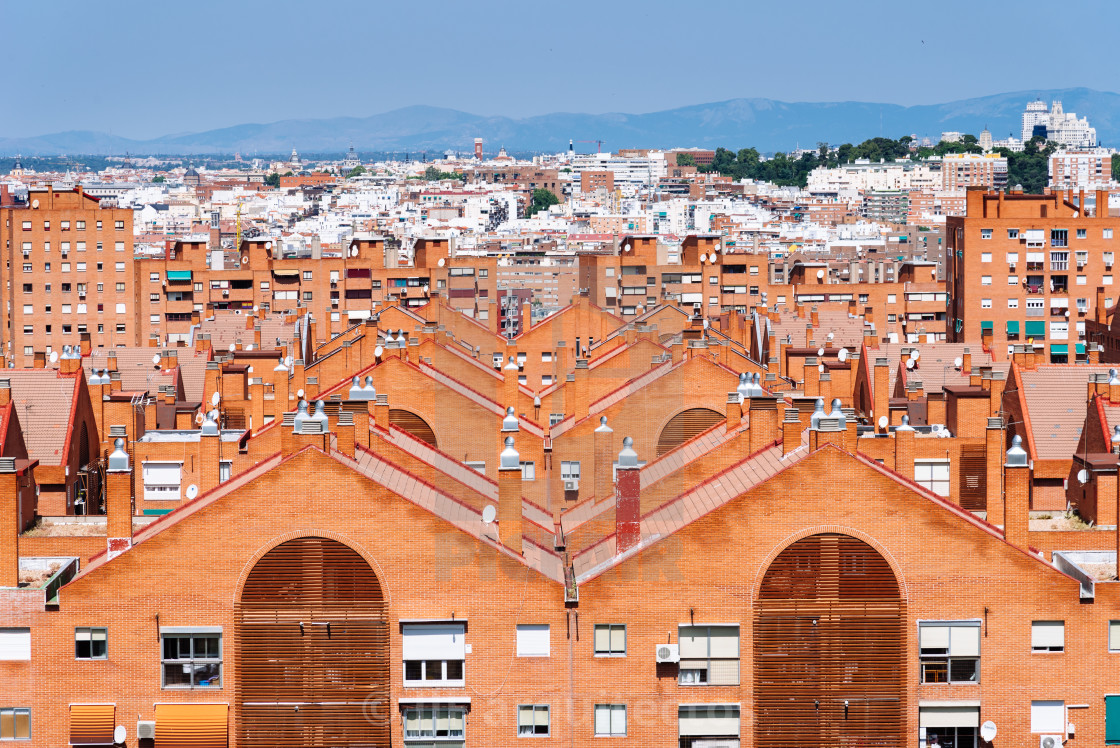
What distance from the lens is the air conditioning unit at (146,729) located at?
86.9ft

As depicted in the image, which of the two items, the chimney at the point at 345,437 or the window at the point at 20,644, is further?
the chimney at the point at 345,437

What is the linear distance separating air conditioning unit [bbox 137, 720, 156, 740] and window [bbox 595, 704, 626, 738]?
6.25 metres

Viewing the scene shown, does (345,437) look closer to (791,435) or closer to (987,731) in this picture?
(791,435)

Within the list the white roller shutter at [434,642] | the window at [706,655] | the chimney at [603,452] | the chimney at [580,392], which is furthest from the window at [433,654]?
the chimney at [580,392]

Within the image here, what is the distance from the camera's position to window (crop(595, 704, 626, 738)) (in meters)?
26.7

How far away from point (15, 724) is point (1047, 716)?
48.0ft

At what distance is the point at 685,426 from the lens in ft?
146

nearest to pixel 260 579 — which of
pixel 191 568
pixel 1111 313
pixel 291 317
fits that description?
pixel 191 568

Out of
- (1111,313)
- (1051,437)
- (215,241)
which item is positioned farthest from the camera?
(215,241)

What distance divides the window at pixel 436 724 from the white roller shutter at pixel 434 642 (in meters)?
0.76

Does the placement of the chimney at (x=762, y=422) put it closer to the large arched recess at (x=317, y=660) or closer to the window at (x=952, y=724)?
the window at (x=952, y=724)

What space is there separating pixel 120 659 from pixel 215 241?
165 meters

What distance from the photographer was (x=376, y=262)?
130625 mm

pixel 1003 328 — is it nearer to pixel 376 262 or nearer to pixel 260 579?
pixel 376 262
